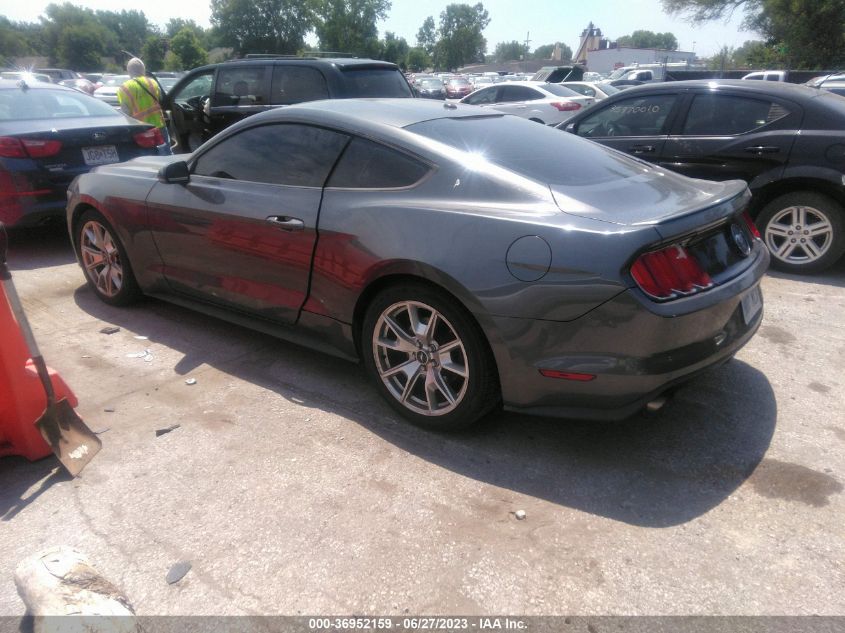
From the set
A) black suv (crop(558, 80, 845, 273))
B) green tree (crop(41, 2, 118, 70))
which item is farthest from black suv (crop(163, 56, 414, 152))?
green tree (crop(41, 2, 118, 70))

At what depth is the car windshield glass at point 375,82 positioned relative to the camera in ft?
24.7

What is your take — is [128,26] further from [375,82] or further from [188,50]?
[375,82]

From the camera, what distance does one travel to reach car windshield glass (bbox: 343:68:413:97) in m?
7.54

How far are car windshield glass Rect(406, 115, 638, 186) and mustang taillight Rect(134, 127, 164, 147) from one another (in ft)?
14.3

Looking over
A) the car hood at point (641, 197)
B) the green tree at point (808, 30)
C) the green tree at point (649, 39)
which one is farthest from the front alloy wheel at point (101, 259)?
the green tree at point (649, 39)

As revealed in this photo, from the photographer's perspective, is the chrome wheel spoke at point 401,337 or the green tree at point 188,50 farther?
the green tree at point 188,50

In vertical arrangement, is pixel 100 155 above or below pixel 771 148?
above

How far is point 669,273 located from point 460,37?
11226cm

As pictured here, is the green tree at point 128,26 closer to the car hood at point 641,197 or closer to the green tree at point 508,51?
the green tree at point 508,51

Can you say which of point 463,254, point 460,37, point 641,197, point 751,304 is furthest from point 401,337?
point 460,37

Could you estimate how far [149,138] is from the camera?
22.1 ft

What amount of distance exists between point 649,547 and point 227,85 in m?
8.21

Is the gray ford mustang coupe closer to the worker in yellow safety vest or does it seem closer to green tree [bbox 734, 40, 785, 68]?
the worker in yellow safety vest

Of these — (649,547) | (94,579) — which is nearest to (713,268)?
(649,547)
